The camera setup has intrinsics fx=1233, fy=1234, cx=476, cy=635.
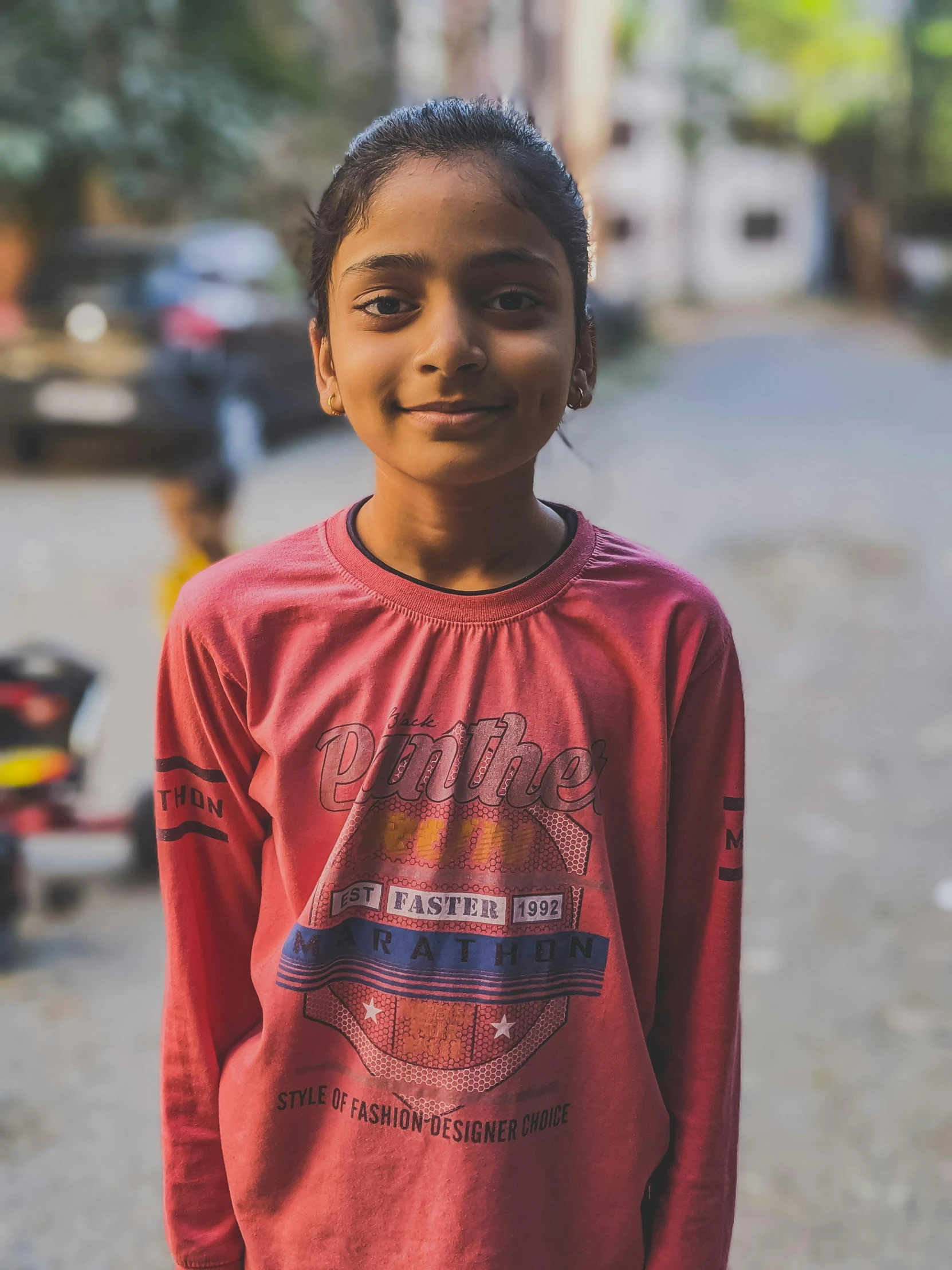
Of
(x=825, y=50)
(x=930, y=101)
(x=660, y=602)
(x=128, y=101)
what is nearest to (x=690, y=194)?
(x=825, y=50)

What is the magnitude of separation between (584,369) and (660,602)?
0.26 m

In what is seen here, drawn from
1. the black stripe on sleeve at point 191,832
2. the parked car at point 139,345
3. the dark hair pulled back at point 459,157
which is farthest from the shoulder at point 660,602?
the parked car at point 139,345

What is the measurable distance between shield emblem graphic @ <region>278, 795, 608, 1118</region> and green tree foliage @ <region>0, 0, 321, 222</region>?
433 inches

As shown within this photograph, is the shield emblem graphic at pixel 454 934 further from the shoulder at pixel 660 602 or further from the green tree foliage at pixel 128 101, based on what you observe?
the green tree foliage at pixel 128 101

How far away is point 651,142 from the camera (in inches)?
1076

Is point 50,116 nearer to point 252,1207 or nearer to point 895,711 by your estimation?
point 895,711

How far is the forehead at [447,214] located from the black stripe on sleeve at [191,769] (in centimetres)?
54

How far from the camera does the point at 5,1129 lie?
2.79m

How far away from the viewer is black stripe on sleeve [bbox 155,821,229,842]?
1.31 meters

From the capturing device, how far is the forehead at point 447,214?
112cm

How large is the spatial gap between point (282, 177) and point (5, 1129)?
13223 mm

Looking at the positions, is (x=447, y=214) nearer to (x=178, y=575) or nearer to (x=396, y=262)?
(x=396, y=262)

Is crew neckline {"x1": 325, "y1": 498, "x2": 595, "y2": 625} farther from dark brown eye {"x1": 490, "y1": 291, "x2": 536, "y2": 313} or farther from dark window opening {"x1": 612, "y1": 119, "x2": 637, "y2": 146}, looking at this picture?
dark window opening {"x1": 612, "y1": 119, "x2": 637, "y2": 146}

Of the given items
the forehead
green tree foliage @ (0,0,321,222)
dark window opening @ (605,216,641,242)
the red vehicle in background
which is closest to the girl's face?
the forehead
